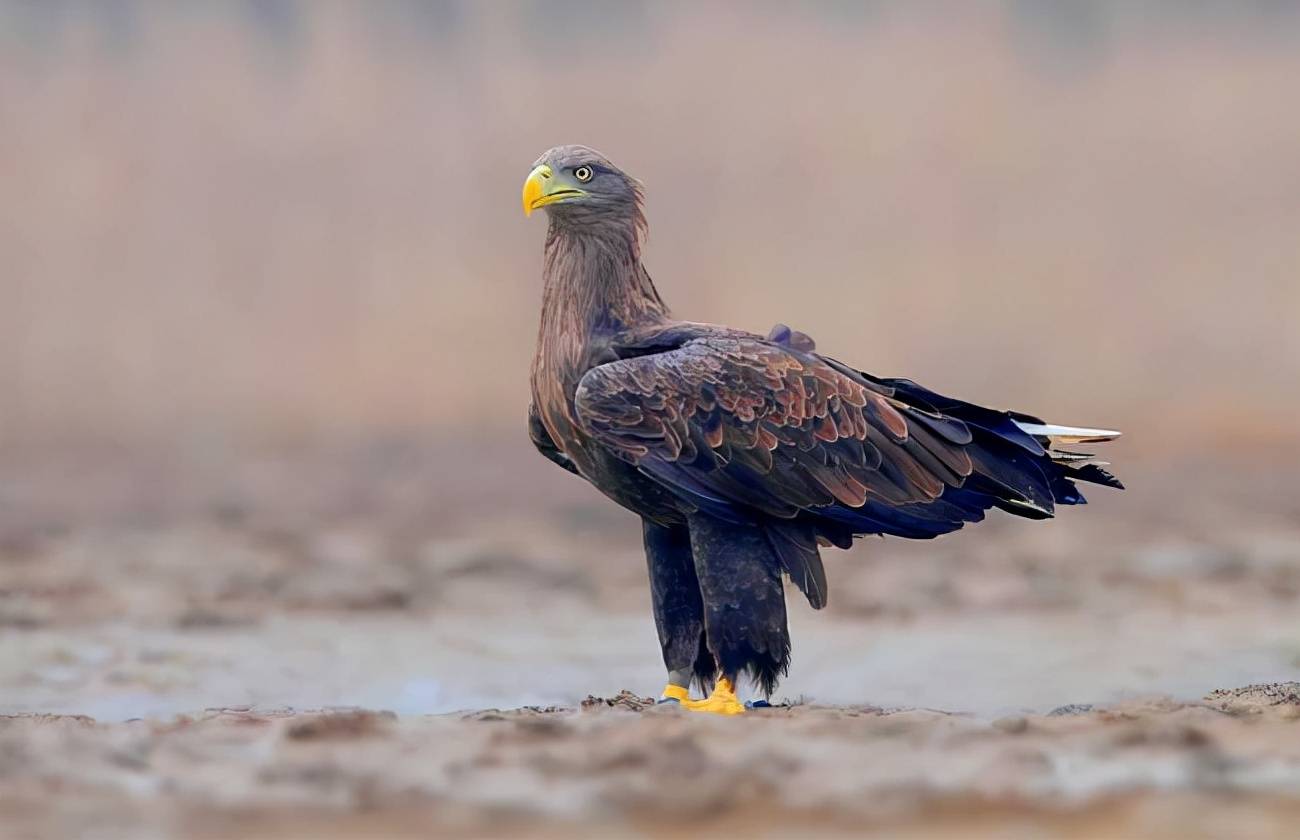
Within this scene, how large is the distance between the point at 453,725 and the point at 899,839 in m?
2.76

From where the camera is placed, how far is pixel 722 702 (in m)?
9.70

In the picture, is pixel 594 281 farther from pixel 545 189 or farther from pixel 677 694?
pixel 677 694

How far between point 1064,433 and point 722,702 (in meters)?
2.20

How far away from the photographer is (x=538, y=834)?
712 centimetres

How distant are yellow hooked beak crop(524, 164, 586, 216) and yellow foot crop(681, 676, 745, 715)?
8.15ft

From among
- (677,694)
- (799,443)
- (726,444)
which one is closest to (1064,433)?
(799,443)

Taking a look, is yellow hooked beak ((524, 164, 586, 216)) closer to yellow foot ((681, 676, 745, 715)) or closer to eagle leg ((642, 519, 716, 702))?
eagle leg ((642, 519, 716, 702))

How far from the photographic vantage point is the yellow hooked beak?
9.87 meters

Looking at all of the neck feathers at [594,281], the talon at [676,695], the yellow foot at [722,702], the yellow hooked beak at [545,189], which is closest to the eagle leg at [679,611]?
the talon at [676,695]

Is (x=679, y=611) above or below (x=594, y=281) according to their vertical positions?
below

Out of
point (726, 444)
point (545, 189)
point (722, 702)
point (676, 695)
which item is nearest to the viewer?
point (726, 444)

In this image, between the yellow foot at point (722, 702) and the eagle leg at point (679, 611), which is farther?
the eagle leg at point (679, 611)

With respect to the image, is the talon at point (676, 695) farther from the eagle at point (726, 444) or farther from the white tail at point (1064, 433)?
the white tail at point (1064, 433)

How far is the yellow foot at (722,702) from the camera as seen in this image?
31.7 ft
